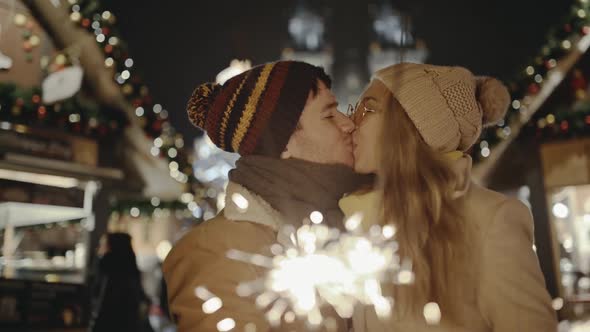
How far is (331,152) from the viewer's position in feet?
8.25

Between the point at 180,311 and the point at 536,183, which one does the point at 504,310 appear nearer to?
the point at 180,311

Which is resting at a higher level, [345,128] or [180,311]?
[345,128]

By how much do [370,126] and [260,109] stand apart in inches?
19.6

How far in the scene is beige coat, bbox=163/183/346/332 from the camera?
196 cm

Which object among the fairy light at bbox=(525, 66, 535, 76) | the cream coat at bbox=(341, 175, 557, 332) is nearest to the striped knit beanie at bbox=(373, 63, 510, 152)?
the cream coat at bbox=(341, 175, 557, 332)

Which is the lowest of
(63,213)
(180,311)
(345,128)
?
(63,213)

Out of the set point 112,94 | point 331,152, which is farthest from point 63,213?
point 331,152

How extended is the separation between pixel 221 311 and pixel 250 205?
1.60ft

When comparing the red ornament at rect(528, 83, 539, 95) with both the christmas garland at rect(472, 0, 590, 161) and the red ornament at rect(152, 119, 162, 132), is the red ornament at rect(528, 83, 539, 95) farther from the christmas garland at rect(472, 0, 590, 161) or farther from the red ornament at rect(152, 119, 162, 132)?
the red ornament at rect(152, 119, 162, 132)

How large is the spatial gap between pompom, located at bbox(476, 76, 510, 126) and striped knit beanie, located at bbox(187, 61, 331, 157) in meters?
0.80

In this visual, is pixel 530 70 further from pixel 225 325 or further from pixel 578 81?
pixel 225 325

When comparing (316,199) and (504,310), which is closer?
(504,310)

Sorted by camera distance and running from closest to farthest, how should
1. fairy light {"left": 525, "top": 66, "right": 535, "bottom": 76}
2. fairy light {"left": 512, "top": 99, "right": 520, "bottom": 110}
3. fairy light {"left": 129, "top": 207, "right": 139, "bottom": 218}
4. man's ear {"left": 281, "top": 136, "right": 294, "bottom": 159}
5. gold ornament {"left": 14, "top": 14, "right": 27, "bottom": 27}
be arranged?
man's ear {"left": 281, "top": 136, "right": 294, "bottom": 159} < gold ornament {"left": 14, "top": 14, "right": 27, "bottom": 27} < fairy light {"left": 525, "top": 66, "right": 535, "bottom": 76} < fairy light {"left": 512, "top": 99, "right": 520, "bottom": 110} < fairy light {"left": 129, "top": 207, "right": 139, "bottom": 218}

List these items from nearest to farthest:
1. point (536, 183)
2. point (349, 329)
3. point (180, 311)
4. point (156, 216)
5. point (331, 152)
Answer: point (180, 311) → point (349, 329) → point (331, 152) → point (536, 183) → point (156, 216)
